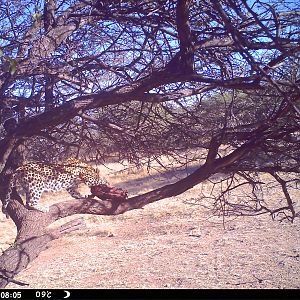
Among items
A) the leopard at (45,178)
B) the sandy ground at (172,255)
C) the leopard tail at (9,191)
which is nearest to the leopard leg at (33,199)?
the leopard at (45,178)

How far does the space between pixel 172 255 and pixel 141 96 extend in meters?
5.93

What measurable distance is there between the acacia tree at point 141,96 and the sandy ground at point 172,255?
68.0 inches

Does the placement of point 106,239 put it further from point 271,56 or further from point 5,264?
point 271,56

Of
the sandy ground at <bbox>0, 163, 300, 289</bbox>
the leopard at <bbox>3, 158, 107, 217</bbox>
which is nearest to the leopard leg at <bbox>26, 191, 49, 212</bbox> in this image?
the leopard at <bbox>3, 158, 107, 217</bbox>

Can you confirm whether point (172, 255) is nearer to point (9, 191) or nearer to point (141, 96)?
point (9, 191)

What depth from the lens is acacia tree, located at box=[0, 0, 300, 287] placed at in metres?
3.60

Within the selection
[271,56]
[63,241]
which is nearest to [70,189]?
[271,56]

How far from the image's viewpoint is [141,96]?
3.70 m

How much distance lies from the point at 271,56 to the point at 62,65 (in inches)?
71.4

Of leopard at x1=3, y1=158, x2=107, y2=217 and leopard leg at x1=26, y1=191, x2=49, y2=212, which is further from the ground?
leopard at x1=3, y1=158, x2=107, y2=217

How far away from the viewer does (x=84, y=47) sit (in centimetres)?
500

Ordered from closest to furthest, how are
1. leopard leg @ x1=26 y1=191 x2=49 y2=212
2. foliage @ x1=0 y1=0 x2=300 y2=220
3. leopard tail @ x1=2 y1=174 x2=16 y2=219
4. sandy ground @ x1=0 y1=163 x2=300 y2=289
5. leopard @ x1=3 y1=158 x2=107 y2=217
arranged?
1. foliage @ x1=0 y1=0 x2=300 y2=220
2. leopard tail @ x1=2 y1=174 x2=16 y2=219
3. leopard @ x1=3 y1=158 x2=107 y2=217
4. leopard leg @ x1=26 y1=191 x2=49 y2=212
5. sandy ground @ x1=0 y1=163 x2=300 y2=289

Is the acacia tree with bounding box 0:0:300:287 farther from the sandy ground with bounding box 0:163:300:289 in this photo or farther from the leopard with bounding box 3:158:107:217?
the sandy ground with bounding box 0:163:300:289

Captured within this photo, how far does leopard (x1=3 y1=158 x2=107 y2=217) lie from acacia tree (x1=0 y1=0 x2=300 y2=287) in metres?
0.14
